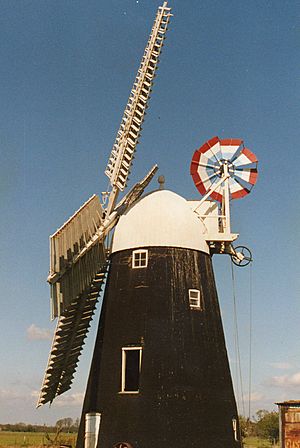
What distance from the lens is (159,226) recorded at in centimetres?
2016

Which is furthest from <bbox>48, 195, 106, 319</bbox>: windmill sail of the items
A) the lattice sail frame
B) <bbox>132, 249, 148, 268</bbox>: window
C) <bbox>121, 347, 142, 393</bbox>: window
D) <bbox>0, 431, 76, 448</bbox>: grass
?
<bbox>0, 431, 76, 448</bbox>: grass

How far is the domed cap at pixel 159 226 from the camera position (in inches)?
790

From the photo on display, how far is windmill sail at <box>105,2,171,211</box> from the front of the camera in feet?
70.0

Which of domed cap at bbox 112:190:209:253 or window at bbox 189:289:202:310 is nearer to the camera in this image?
window at bbox 189:289:202:310

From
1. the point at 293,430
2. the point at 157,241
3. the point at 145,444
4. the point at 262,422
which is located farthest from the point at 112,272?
the point at 262,422

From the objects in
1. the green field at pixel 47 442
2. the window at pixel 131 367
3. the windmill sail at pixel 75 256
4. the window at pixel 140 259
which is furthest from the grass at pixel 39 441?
the window at pixel 140 259

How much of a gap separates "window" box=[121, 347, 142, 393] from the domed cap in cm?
340

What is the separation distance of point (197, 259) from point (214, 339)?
265 cm

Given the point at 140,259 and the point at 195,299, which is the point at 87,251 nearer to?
the point at 140,259

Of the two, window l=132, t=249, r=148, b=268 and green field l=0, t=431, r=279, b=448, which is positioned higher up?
window l=132, t=249, r=148, b=268

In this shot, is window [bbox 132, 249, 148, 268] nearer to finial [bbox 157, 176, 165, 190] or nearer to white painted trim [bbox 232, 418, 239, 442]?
finial [bbox 157, 176, 165, 190]

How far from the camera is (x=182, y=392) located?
17.9 m

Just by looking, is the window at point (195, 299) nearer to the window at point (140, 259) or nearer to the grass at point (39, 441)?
the window at point (140, 259)

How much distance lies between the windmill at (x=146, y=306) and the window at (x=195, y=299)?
1.3 inches
